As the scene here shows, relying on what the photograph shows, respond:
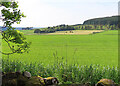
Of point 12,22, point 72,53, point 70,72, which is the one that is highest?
point 12,22

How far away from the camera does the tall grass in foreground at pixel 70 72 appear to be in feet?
14.8

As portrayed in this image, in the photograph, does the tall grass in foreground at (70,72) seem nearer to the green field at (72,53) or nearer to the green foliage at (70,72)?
the green foliage at (70,72)

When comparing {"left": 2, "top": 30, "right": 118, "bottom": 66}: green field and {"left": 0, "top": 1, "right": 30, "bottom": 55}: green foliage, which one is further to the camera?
{"left": 2, "top": 30, "right": 118, "bottom": 66}: green field

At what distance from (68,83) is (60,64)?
856 millimetres

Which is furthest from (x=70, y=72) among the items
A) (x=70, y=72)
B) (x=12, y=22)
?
(x=12, y=22)

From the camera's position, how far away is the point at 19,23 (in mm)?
5137

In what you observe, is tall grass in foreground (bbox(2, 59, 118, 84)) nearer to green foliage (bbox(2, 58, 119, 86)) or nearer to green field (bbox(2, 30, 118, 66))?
green foliage (bbox(2, 58, 119, 86))

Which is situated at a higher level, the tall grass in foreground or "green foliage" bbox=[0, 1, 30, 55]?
"green foliage" bbox=[0, 1, 30, 55]

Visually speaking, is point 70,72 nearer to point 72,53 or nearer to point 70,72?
point 70,72

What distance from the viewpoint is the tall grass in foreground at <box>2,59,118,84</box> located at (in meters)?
A: 4.51

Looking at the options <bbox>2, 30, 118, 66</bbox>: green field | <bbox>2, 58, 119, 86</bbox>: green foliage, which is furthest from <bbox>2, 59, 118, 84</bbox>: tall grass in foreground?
<bbox>2, 30, 118, 66</bbox>: green field

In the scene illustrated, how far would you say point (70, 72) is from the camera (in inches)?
186

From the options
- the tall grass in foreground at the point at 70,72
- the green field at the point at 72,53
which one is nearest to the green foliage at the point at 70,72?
the tall grass in foreground at the point at 70,72

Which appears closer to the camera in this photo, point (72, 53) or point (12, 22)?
point (12, 22)
